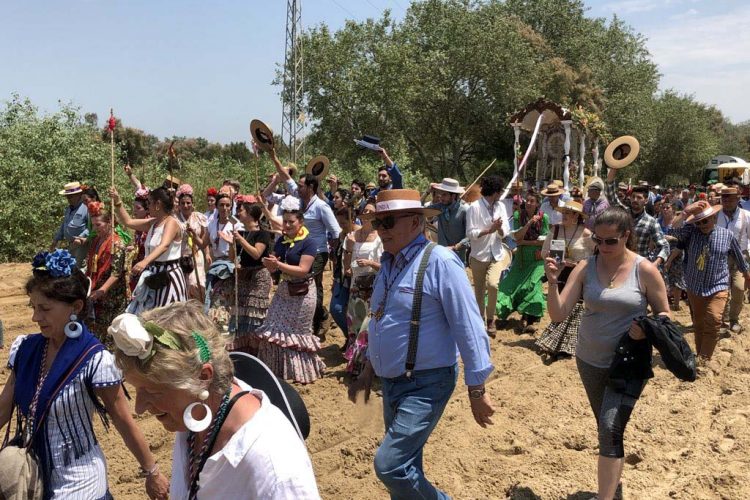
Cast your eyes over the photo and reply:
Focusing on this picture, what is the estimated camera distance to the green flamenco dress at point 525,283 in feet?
29.1

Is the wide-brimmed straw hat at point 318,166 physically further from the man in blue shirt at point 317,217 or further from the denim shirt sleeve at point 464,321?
the denim shirt sleeve at point 464,321

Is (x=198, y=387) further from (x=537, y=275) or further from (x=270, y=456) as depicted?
(x=537, y=275)

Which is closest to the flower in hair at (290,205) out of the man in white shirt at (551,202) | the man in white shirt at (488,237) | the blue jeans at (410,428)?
the man in white shirt at (488,237)

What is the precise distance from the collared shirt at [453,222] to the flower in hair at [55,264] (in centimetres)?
607

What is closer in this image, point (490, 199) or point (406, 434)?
point (406, 434)

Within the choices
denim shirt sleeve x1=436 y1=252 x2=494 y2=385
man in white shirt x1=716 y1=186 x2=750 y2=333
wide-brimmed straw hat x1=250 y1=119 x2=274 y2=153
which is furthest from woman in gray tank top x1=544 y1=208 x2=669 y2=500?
man in white shirt x1=716 y1=186 x2=750 y2=333

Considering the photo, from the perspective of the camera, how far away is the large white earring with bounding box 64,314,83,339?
9.30ft

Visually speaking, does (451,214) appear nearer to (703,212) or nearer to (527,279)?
(527,279)

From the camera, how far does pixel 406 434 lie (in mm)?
3295

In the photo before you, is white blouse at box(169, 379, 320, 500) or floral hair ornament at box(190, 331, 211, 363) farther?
floral hair ornament at box(190, 331, 211, 363)

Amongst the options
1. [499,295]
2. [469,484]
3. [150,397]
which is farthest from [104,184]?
[150,397]

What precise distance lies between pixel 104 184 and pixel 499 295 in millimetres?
12324

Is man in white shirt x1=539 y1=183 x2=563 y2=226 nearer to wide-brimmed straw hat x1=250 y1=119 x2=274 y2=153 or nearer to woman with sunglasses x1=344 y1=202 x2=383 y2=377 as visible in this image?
woman with sunglasses x1=344 y1=202 x2=383 y2=377

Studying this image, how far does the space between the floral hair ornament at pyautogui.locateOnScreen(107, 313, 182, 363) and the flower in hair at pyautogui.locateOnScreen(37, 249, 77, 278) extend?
4.20 feet
